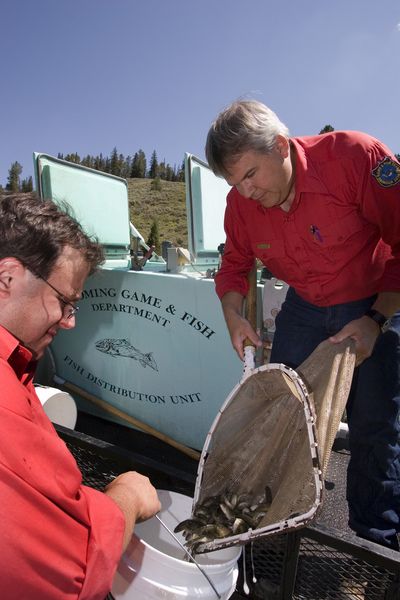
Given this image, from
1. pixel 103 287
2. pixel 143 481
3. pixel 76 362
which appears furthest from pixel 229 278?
pixel 76 362

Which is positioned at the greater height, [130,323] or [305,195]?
[305,195]

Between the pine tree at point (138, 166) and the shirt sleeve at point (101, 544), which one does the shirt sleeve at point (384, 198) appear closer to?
the shirt sleeve at point (101, 544)

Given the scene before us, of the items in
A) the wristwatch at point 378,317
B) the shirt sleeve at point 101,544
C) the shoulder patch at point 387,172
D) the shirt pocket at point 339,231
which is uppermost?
the shoulder patch at point 387,172

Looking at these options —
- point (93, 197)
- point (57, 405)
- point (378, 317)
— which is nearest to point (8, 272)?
point (378, 317)

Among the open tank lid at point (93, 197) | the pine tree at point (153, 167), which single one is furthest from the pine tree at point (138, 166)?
the open tank lid at point (93, 197)

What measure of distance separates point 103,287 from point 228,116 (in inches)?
79.2

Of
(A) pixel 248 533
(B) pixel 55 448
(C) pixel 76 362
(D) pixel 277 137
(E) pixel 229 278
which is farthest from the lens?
(C) pixel 76 362

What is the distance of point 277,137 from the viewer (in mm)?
1778

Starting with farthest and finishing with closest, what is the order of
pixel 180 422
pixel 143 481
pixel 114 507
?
pixel 180 422 → pixel 143 481 → pixel 114 507

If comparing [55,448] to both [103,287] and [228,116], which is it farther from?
[103,287]

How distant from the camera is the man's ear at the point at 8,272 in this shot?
1229mm

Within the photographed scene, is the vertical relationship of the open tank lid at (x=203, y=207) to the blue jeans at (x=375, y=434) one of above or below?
above

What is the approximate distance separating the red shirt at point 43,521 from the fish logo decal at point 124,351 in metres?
2.23

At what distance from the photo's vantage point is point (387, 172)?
172 centimetres
